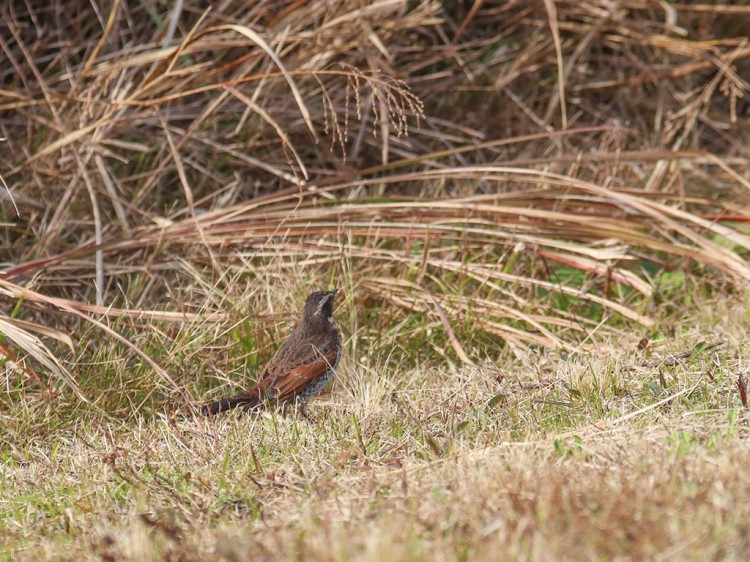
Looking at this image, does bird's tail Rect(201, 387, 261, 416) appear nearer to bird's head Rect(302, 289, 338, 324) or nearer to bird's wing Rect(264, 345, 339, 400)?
bird's wing Rect(264, 345, 339, 400)

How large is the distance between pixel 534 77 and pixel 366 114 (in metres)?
1.36

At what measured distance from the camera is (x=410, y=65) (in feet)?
20.0

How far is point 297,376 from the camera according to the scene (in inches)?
156

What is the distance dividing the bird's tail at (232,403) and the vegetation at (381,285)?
90 millimetres

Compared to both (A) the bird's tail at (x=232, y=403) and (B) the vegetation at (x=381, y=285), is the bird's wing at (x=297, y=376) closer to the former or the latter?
(A) the bird's tail at (x=232, y=403)

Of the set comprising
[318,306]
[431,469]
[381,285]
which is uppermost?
[431,469]

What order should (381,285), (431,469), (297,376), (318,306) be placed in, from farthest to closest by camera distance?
(381,285) → (318,306) → (297,376) → (431,469)

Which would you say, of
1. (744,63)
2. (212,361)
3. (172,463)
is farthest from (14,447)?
(744,63)

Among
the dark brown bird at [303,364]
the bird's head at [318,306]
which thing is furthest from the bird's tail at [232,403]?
the bird's head at [318,306]

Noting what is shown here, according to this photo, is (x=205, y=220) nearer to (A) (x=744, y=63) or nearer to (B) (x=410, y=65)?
(B) (x=410, y=65)

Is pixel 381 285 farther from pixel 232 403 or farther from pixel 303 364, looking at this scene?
pixel 232 403

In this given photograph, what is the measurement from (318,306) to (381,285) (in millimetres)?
544

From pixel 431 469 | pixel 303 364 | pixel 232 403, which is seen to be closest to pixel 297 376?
pixel 303 364

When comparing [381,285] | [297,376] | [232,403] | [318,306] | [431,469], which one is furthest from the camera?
[381,285]
